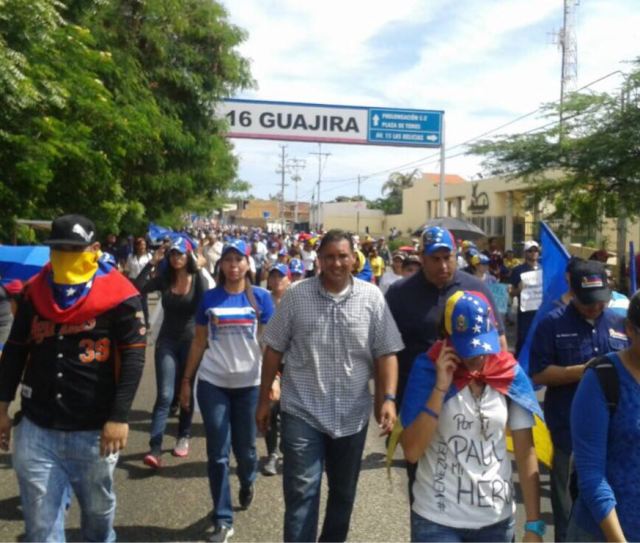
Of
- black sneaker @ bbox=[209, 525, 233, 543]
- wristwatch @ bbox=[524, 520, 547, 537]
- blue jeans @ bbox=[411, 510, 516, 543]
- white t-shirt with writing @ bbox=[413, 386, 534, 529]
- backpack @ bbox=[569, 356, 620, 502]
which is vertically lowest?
black sneaker @ bbox=[209, 525, 233, 543]

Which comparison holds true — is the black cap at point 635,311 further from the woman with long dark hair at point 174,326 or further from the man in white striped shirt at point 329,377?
the woman with long dark hair at point 174,326

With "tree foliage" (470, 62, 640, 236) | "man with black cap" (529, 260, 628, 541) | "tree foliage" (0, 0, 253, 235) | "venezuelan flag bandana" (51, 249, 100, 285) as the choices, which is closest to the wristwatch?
"man with black cap" (529, 260, 628, 541)

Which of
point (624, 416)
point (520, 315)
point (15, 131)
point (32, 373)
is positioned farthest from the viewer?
point (15, 131)

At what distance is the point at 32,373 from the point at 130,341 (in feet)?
1.45

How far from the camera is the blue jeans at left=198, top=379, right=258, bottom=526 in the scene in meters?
4.41

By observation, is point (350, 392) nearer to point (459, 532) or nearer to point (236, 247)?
point (459, 532)

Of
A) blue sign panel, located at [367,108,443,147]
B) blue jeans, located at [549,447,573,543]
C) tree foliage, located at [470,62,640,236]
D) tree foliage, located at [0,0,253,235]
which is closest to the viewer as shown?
blue jeans, located at [549,447,573,543]

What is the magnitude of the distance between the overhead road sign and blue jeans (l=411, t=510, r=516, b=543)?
1906 centimetres

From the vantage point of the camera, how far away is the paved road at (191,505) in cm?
451

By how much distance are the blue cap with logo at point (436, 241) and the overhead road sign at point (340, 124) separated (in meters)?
17.4

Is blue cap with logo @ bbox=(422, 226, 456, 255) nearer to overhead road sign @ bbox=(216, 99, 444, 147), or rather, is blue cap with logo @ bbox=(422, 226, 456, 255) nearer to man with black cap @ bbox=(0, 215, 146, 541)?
man with black cap @ bbox=(0, 215, 146, 541)

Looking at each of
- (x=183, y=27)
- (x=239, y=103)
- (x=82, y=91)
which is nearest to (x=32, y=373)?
(x=82, y=91)

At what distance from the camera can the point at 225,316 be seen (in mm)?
4859

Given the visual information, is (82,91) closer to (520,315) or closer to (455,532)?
(520,315)
